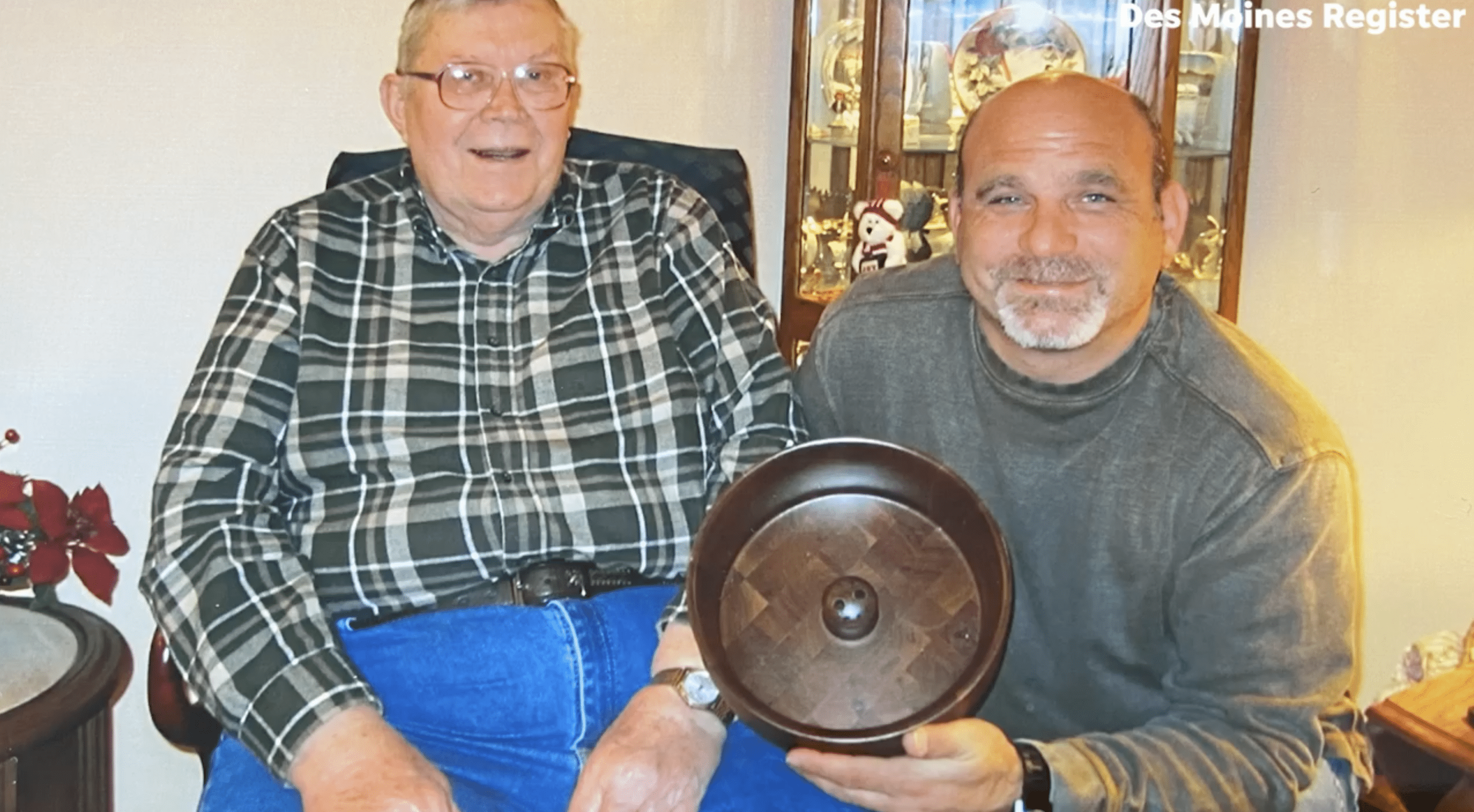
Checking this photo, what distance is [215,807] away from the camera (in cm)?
133

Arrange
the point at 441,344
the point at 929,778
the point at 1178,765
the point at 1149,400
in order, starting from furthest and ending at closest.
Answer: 1. the point at 441,344
2. the point at 1149,400
3. the point at 1178,765
4. the point at 929,778

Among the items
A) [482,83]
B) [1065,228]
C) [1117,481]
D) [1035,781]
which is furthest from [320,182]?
[1035,781]

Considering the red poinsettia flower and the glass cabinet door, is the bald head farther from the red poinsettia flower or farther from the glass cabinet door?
the red poinsettia flower

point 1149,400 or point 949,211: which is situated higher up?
point 949,211

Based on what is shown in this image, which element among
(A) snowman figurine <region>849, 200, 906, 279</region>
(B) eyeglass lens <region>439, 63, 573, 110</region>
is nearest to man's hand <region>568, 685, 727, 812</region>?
(B) eyeglass lens <region>439, 63, 573, 110</region>

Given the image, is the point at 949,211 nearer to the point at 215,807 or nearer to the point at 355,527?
the point at 355,527

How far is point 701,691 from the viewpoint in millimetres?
1360

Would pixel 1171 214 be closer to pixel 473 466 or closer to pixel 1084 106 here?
pixel 1084 106

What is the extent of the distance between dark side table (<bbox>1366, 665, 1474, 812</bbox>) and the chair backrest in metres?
0.96

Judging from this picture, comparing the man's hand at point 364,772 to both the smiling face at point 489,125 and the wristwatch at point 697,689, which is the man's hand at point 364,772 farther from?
the smiling face at point 489,125

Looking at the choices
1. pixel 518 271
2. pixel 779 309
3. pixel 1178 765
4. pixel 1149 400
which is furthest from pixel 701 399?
pixel 779 309

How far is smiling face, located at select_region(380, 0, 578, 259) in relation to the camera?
5.03ft

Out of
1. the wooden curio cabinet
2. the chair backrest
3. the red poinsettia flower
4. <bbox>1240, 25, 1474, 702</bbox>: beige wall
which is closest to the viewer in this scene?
the red poinsettia flower

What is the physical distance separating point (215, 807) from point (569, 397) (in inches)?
21.1
